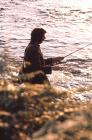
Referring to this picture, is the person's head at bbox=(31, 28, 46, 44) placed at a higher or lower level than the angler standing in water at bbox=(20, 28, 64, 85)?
higher

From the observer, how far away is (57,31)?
41.1 feet

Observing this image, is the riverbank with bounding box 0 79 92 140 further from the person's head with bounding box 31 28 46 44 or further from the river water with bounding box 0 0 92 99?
the river water with bounding box 0 0 92 99

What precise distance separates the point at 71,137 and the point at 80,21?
10.4 meters

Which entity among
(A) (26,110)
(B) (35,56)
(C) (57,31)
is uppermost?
(A) (26,110)

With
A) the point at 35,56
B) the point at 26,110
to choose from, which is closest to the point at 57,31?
the point at 35,56

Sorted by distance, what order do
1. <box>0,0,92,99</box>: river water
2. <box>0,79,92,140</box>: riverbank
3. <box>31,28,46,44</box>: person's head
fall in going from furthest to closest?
<box>0,0,92,99</box>: river water < <box>31,28,46,44</box>: person's head < <box>0,79,92,140</box>: riverbank

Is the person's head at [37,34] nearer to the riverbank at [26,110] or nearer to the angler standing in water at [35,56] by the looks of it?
the angler standing in water at [35,56]

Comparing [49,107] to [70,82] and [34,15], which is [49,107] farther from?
[34,15]

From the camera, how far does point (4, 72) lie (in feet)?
16.0

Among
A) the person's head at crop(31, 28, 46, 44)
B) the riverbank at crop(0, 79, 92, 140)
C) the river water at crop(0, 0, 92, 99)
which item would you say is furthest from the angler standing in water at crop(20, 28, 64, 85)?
the riverbank at crop(0, 79, 92, 140)

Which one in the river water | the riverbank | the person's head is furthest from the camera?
the river water

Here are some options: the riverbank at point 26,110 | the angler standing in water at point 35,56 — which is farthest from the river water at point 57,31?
the riverbank at point 26,110

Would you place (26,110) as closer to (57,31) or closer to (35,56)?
(35,56)

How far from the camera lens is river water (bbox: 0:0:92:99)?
9.36 metres
